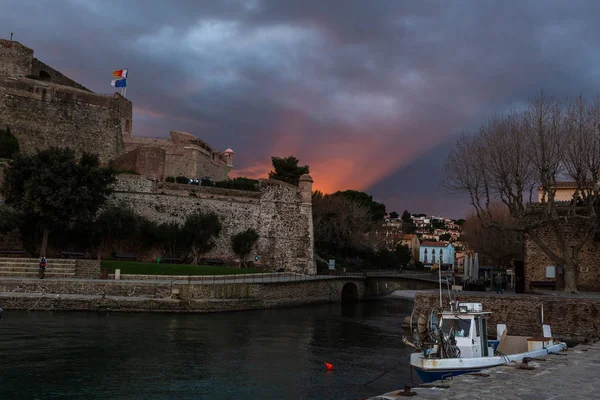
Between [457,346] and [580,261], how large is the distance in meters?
16.3

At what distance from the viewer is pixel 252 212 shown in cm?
4153

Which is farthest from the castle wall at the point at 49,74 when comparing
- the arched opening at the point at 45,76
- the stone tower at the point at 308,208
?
the stone tower at the point at 308,208

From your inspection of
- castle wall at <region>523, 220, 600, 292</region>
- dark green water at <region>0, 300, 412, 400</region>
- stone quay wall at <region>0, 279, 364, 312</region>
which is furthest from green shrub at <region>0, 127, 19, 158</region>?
castle wall at <region>523, 220, 600, 292</region>

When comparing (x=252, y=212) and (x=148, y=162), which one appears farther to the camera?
(x=252, y=212)

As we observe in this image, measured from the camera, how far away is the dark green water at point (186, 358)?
12539mm

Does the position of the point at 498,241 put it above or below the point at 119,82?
below

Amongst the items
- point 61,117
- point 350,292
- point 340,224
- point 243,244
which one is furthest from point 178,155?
point 350,292

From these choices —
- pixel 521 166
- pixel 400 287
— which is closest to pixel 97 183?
pixel 521 166

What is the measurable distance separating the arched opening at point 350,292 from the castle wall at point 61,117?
23526 mm

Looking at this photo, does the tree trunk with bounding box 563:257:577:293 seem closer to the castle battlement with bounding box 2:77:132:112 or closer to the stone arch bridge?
the stone arch bridge

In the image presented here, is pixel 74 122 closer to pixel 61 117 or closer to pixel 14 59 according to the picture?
pixel 61 117

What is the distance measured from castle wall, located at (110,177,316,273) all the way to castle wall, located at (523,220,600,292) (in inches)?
787

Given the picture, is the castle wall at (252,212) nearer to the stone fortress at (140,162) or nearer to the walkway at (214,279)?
the stone fortress at (140,162)

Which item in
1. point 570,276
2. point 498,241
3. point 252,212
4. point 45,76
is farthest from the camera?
point 498,241
